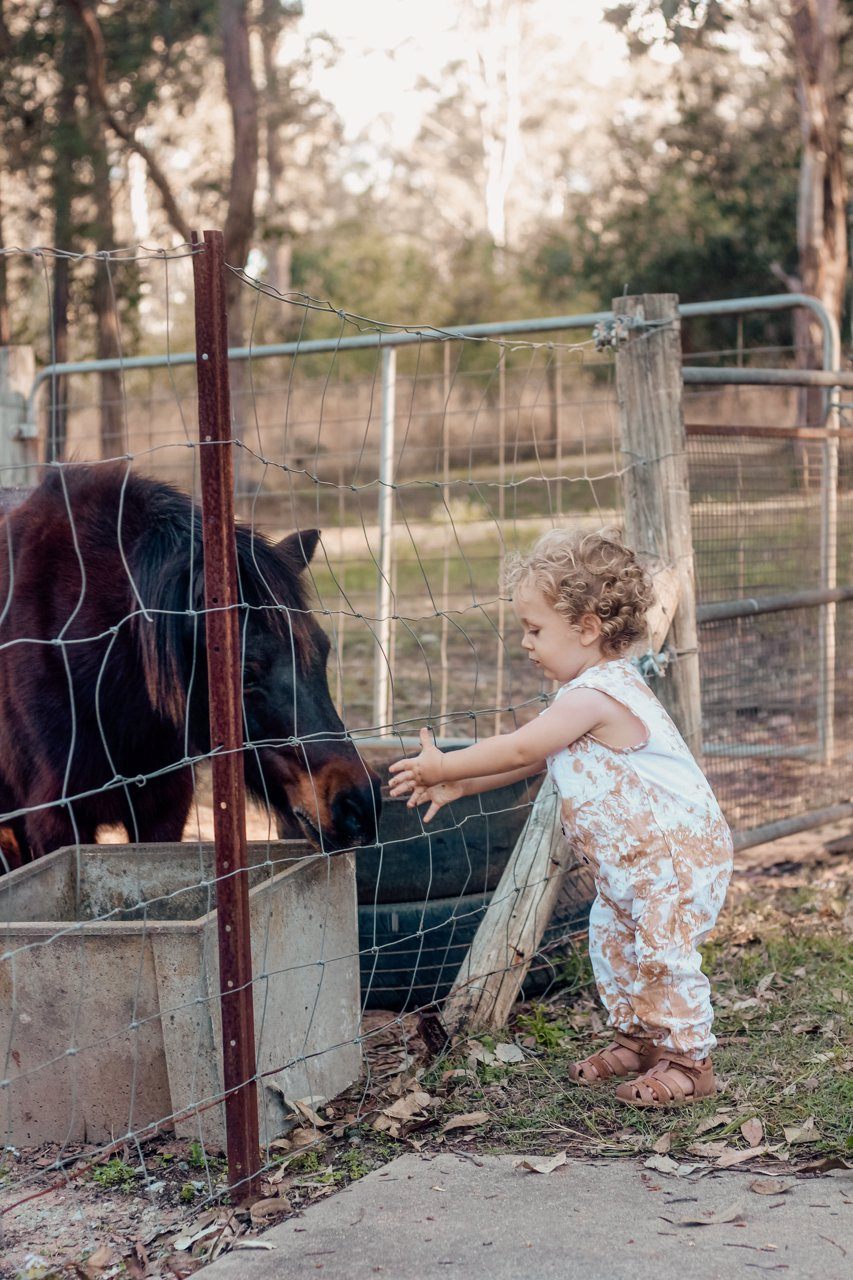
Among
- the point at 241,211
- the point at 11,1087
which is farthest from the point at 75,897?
the point at 241,211

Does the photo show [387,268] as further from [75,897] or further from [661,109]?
[75,897]

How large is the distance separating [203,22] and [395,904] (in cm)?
1832

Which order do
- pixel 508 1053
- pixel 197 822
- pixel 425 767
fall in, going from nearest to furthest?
pixel 425 767 → pixel 508 1053 → pixel 197 822

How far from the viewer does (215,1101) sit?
8.84ft

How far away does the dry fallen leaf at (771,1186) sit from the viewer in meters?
2.51

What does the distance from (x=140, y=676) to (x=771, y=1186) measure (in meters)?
2.00

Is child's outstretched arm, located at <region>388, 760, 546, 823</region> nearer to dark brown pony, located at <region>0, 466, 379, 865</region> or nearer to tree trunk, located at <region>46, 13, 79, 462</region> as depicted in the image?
dark brown pony, located at <region>0, 466, 379, 865</region>

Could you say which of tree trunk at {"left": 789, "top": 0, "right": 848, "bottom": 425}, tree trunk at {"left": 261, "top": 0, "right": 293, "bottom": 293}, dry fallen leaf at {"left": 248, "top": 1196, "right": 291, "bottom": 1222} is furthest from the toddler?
tree trunk at {"left": 261, "top": 0, "right": 293, "bottom": 293}

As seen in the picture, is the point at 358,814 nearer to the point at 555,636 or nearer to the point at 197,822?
the point at 555,636

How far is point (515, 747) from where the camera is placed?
287 cm

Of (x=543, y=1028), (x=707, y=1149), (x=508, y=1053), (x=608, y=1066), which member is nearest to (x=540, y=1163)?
(x=707, y=1149)

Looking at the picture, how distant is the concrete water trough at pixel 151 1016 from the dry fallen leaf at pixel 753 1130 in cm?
99

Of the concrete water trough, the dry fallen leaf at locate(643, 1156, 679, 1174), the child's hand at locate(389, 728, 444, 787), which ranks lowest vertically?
the dry fallen leaf at locate(643, 1156, 679, 1174)

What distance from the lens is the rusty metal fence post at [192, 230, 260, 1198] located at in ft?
7.95
